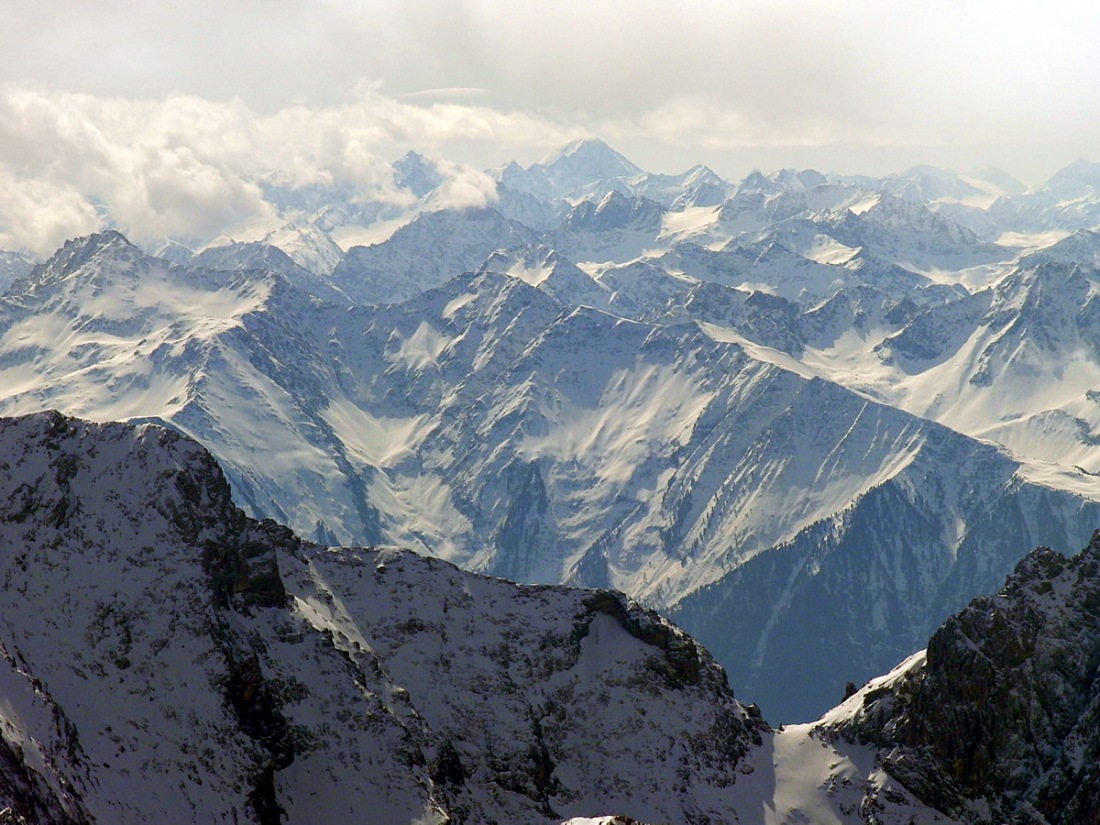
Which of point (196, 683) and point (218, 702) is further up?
point (196, 683)

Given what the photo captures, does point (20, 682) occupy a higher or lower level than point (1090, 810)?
higher

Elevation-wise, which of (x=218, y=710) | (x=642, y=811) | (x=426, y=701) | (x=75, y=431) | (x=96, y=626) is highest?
(x=75, y=431)

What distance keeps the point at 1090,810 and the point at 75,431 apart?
538ft

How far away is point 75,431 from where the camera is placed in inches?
7520

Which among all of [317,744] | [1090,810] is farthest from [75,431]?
[1090,810]

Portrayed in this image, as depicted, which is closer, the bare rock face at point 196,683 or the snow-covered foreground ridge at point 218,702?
the bare rock face at point 196,683

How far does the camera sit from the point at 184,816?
504 ft

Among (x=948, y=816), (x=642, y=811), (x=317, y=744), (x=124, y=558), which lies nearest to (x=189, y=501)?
(x=124, y=558)

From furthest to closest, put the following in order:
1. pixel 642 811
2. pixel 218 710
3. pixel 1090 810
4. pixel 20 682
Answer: pixel 642 811
pixel 1090 810
pixel 218 710
pixel 20 682

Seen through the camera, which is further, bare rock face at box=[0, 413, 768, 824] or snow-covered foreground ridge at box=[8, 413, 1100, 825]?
snow-covered foreground ridge at box=[8, 413, 1100, 825]

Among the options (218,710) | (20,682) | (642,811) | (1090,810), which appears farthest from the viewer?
(642,811)

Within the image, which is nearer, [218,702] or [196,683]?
[218,702]

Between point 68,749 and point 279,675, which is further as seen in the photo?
point 279,675

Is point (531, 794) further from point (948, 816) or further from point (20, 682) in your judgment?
point (20, 682)
